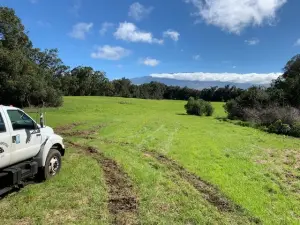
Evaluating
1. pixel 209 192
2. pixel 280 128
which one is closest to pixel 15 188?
pixel 209 192

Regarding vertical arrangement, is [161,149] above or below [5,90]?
below

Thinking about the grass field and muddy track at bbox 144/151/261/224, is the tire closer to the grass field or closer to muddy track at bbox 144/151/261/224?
the grass field

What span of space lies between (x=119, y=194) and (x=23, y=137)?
8.72 ft

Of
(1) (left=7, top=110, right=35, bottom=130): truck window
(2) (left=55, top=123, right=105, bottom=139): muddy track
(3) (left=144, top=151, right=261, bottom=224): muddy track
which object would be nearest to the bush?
(2) (left=55, top=123, right=105, bottom=139): muddy track

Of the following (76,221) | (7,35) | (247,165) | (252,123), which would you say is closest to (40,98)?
(7,35)

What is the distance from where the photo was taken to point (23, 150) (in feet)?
23.4

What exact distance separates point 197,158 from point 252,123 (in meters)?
17.7

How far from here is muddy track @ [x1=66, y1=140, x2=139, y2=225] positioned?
592cm

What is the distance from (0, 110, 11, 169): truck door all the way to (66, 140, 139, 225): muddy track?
2.43 meters

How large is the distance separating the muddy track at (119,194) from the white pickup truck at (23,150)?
167 centimetres

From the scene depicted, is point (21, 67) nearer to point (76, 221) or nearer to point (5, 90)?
point (5, 90)

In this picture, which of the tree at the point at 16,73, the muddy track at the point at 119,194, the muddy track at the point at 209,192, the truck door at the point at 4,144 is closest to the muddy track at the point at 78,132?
the muddy track at the point at 119,194

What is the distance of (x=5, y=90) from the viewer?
3494 cm

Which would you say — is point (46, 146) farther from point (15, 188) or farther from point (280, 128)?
point (280, 128)
